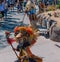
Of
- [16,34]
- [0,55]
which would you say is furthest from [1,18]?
[16,34]

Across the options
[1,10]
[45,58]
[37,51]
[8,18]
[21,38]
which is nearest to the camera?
[21,38]

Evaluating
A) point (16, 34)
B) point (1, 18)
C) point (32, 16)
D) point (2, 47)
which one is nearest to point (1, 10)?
point (1, 18)

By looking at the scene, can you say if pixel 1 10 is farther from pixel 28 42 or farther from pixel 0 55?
pixel 28 42

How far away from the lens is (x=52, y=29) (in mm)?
12375

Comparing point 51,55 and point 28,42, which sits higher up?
point 28,42

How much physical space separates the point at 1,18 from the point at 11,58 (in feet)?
26.4

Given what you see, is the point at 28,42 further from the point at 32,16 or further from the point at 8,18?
the point at 8,18

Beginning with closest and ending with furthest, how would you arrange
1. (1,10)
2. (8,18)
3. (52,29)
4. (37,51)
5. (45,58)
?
(45,58)
(37,51)
(52,29)
(1,10)
(8,18)

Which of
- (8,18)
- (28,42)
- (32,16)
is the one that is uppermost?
(28,42)

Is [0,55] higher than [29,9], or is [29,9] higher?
[29,9]

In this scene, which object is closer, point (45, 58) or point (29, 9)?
point (45, 58)

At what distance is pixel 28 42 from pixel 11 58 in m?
3.29

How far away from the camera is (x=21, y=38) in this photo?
21.3ft

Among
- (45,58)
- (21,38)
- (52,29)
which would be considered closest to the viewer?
(21,38)
